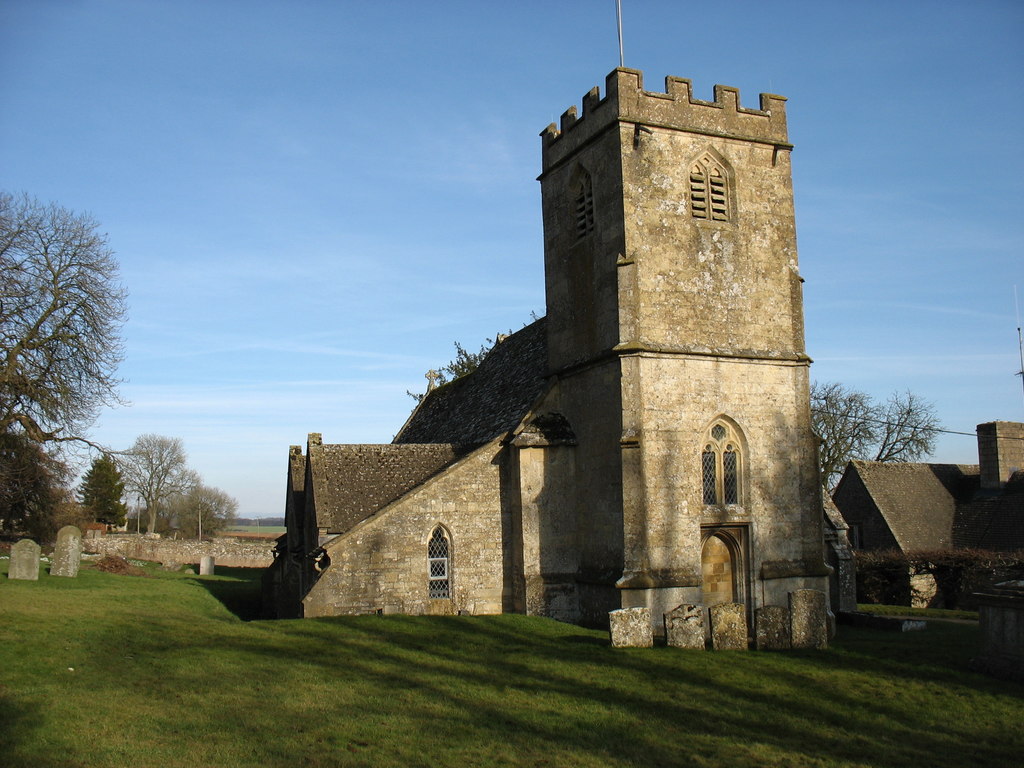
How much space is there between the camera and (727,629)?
639 inches

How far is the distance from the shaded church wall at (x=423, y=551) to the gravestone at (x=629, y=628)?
6122 millimetres

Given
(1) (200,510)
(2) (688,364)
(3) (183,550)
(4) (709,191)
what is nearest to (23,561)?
(2) (688,364)

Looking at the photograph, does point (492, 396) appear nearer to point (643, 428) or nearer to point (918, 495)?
point (643, 428)

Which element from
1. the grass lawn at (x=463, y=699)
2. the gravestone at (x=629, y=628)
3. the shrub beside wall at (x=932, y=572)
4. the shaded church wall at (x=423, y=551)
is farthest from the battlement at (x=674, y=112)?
the shrub beside wall at (x=932, y=572)

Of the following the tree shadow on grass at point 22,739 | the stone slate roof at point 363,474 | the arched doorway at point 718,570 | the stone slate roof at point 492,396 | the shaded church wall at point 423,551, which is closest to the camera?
the tree shadow on grass at point 22,739

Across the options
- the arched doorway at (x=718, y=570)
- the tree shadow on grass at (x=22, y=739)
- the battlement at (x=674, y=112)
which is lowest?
the tree shadow on grass at (x=22, y=739)

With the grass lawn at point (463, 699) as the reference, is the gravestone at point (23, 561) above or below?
above

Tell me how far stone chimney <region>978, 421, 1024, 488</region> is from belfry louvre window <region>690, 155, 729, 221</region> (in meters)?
22.1

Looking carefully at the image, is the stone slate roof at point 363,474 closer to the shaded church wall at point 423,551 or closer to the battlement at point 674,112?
the shaded church wall at point 423,551

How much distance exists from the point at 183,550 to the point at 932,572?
4127 centimetres

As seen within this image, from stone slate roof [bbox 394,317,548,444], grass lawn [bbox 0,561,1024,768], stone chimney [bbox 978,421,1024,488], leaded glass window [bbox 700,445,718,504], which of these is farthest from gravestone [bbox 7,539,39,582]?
stone chimney [bbox 978,421,1024,488]

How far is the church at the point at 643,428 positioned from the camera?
19469 millimetres

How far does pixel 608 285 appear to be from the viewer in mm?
20469

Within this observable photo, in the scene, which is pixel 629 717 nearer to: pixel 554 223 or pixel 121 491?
pixel 554 223
